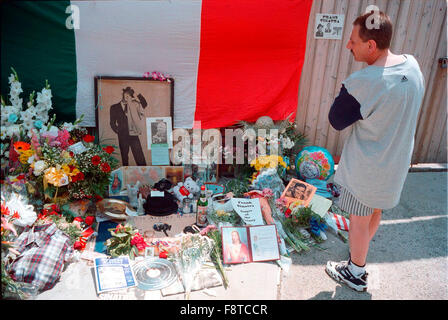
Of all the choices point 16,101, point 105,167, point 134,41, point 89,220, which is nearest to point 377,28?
point 134,41

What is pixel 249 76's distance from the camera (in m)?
4.56

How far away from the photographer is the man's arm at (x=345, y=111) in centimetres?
253

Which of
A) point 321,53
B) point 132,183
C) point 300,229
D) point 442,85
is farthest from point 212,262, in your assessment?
point 442,85

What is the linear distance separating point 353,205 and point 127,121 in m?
2.76

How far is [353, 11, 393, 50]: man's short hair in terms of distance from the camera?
8.01ft

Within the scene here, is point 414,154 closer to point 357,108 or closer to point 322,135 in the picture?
point 322,135

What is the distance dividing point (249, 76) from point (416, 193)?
9.03 feet

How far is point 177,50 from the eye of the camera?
166 inches

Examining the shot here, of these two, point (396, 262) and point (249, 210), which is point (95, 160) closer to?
point (249, 210)

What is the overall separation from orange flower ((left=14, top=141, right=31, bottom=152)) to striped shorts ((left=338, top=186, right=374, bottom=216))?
2872 millimetres

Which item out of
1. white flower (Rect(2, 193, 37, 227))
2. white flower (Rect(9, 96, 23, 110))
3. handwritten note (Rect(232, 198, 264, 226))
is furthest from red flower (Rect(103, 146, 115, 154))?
handwritten note (Rect(232, 198, 264, 226))

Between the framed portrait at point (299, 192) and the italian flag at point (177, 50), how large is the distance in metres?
1.05

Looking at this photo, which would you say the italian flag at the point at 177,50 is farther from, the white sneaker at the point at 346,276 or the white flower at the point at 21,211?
the white sneaker at the point at 346,276

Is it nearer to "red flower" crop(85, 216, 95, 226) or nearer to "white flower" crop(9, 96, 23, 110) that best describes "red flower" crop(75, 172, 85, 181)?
"red flower" crop(85, 216, 95, 226)
